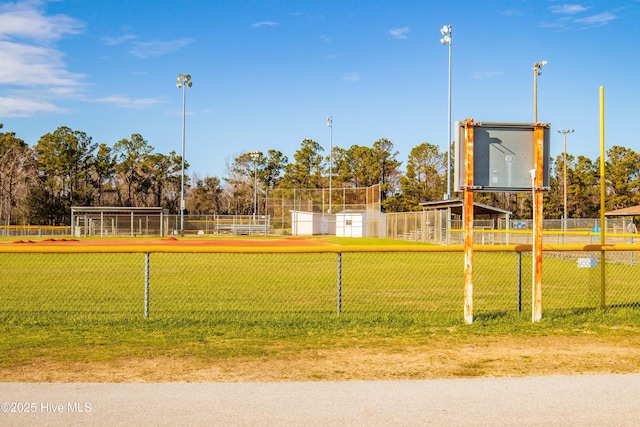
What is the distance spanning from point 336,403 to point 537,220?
18.4 ft

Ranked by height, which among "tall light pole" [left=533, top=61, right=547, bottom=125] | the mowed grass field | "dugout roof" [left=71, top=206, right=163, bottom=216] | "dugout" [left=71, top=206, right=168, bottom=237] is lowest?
the mowed grass field

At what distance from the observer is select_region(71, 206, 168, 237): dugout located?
57.6m

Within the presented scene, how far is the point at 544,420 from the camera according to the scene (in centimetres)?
502

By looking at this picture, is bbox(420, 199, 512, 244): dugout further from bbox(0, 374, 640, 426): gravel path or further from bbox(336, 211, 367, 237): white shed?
bbox(0, 374, 640, 426): gravel path

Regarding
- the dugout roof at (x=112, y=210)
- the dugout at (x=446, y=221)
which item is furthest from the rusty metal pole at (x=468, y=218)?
the dugout roof at (x=112, y=210)

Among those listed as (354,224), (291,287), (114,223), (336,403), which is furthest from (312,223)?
(336,403)

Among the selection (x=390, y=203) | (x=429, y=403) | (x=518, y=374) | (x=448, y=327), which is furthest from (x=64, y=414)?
(x=390, y=203)

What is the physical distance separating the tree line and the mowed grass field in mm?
63663

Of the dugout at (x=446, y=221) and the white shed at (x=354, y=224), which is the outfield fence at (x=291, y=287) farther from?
the white shed at (x=354, y=224)

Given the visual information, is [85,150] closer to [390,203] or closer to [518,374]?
[390,203]

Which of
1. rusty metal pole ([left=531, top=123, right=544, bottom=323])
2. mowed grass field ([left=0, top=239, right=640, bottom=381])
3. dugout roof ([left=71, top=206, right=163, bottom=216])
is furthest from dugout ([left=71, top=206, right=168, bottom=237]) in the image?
rusty metal pole ([left=531, top=123, right=544, bottom=323])

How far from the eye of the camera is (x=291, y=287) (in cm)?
1463

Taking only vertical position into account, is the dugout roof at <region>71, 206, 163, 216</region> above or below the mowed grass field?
above

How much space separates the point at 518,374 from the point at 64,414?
14.7 ft
